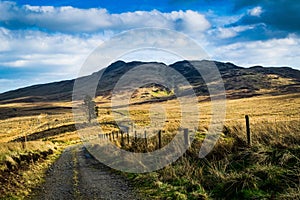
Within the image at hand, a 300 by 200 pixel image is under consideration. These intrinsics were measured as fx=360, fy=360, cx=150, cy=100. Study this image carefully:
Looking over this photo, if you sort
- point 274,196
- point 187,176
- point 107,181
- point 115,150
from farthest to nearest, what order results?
point 115,150
point 107,181
point 187,176
point 274,196

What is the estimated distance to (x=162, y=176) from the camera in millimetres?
14367

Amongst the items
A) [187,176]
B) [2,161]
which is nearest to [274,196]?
[187,176]

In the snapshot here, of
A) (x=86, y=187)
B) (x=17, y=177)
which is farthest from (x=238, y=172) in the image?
(x=17, y=177)

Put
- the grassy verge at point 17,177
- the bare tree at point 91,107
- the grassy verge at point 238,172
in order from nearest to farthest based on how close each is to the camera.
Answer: the grassy verge at point 238,172, the grassy verge at point 17,177, the bare tree at point 91,107

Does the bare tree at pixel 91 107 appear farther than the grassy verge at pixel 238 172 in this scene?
Yes

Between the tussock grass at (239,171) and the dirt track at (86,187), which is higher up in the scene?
the tussock grass at (239,171)

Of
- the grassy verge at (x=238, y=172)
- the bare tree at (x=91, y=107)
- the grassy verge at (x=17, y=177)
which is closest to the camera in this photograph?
the grassy verge at (x=238, y=172)

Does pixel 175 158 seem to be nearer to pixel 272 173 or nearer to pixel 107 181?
pixel 107 181

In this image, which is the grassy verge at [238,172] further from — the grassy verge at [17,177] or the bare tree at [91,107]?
the bare tree at [91,107]

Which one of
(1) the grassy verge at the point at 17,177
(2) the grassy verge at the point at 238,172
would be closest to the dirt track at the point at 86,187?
(1) the grassy verge at the point at 17,177

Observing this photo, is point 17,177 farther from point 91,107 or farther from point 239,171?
point 91,107

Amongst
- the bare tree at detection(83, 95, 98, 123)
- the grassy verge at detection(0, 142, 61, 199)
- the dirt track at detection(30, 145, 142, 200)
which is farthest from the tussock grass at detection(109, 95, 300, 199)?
the bare tree at detection(83, 95, 98, 123)

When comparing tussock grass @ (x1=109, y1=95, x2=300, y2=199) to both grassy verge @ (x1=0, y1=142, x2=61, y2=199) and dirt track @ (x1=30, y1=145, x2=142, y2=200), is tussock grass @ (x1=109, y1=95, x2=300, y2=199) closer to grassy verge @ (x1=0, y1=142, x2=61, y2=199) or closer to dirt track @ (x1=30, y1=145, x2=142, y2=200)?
dirt track @ (x1=30, y1=145, x2=142, y2=200)

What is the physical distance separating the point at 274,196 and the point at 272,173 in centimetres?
160
